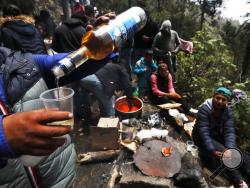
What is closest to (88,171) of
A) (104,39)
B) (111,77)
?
(111,77)

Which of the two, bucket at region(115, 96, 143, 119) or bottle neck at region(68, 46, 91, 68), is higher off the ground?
bottle neck at region(68, 46, 91, 68)

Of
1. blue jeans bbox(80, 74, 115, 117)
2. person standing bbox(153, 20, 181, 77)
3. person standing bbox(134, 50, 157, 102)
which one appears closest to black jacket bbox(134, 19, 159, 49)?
person standing bbox(153, 20, 181, 77)

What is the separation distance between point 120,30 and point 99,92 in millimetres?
3284

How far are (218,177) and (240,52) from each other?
20.3 metres

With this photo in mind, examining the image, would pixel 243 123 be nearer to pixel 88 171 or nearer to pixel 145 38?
pixel 88 171

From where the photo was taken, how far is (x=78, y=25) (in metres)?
5.05

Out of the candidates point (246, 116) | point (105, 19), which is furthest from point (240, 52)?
point (105, 19)

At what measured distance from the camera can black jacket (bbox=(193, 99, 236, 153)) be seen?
5129 mm

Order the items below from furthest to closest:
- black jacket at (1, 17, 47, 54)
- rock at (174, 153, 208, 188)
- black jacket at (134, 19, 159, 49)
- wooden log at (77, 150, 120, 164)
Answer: black jacket at (134, 19, 159, 49)
wooden log at (77, 150, 120, 164)
black jacket at (1, 17, 47, 54)
rock at (174, 153, 208, 188)

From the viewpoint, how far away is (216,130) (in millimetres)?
5359

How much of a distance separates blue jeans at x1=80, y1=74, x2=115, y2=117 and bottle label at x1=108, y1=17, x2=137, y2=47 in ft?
9.53

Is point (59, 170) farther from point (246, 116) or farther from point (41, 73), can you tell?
point (246, 116)

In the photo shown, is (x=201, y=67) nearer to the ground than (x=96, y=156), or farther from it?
farther from it

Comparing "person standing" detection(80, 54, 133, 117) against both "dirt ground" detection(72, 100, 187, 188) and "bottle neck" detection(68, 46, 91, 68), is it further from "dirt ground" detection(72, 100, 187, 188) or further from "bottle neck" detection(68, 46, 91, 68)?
"bottle neck" detection(68, 46, 91, 68)
